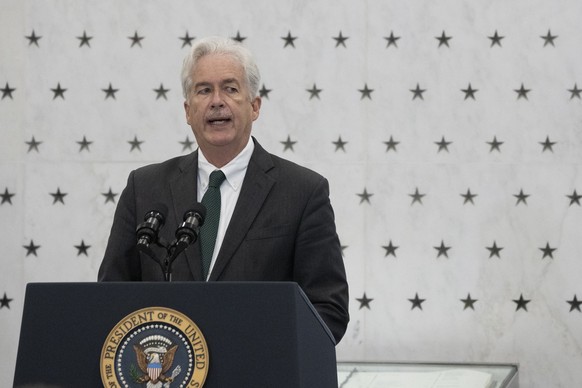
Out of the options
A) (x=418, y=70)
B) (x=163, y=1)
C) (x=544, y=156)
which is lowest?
(x=544, y=156)

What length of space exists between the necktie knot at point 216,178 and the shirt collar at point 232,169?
0.6 inches

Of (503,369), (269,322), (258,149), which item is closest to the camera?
(269,322)

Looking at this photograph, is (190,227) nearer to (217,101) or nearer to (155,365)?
(155,365)

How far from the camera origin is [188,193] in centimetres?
418

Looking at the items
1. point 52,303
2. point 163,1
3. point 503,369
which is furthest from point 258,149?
point 163,1

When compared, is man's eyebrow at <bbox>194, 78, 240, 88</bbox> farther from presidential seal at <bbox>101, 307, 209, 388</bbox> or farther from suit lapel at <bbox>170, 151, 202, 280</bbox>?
presidential seal at <bbox>101, 307, 209, 388</bbox>

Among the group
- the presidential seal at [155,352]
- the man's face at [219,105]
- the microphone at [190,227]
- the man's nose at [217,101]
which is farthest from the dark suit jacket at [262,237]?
the presidential seal at [155,352]

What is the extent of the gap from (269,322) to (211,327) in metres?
0.15

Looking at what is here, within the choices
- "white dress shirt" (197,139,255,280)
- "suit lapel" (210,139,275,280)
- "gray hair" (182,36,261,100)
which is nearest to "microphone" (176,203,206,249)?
"suit lapel" (210,139,275,280)

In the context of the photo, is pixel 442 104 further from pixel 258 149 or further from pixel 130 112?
pixel 258 149

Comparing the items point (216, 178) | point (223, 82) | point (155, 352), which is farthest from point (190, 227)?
point (223, 82)

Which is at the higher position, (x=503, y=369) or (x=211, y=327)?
(x=503, y=369)

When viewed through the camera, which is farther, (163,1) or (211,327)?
(163,1)

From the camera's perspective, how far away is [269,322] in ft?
10.4
